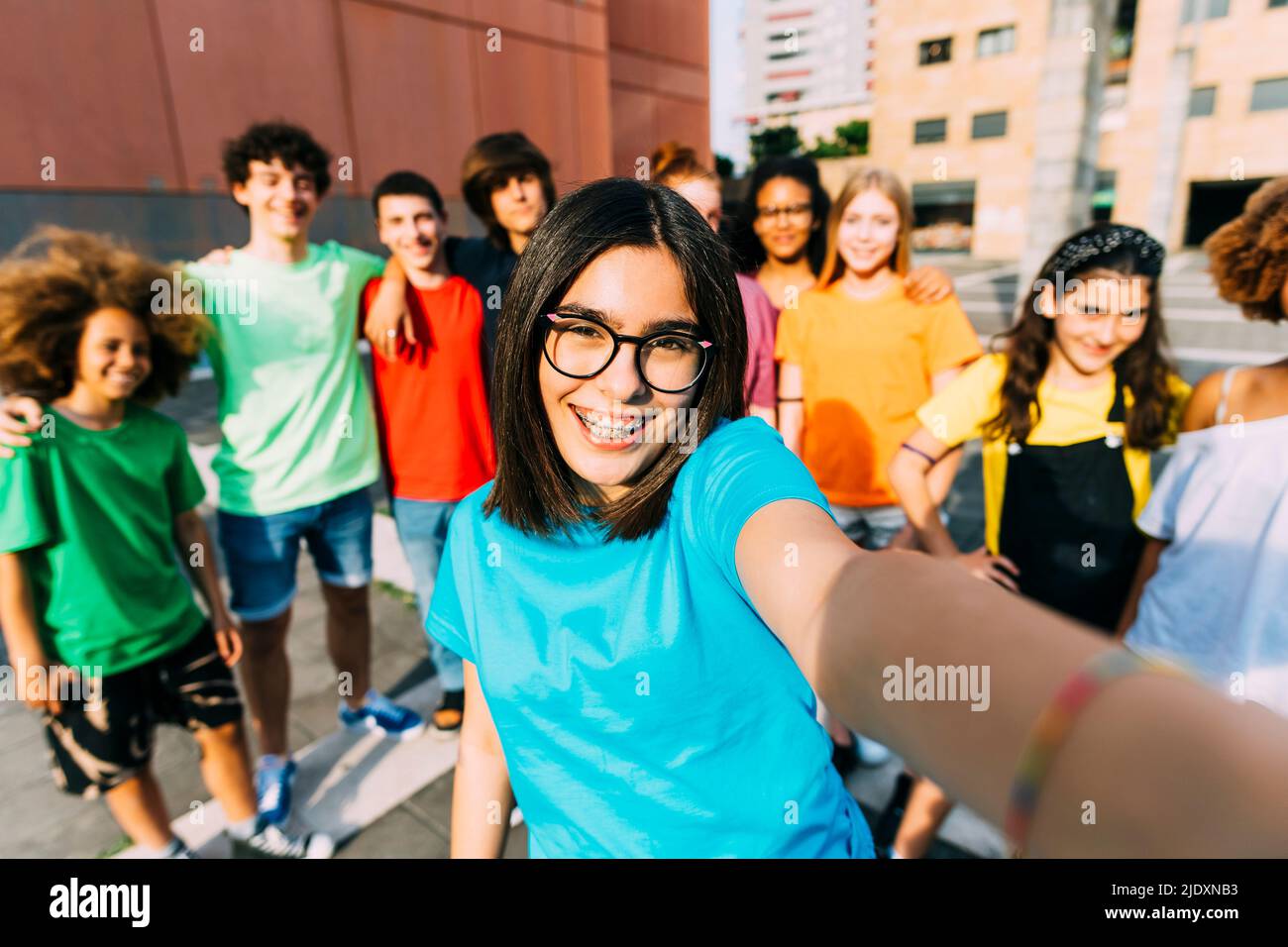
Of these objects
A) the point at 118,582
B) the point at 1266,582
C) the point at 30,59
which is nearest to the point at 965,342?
the point at 1266,582

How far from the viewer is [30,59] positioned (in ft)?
29.2

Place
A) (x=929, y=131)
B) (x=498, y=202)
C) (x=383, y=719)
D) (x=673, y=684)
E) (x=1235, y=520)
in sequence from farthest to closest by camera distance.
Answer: (x=929, y=131)
(x=383, y=719)
(x=498, y=202)
(x=1235, y=520)
(x=673, y=684)

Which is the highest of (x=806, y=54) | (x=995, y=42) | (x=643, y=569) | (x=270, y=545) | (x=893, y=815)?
(x=806, y=54)

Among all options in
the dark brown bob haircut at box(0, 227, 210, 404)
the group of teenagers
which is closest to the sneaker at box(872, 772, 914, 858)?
the group of teenagers

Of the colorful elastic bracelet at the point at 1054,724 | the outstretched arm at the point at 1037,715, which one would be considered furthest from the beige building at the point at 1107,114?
the colorful elastic bracelet at the point at 1054,724

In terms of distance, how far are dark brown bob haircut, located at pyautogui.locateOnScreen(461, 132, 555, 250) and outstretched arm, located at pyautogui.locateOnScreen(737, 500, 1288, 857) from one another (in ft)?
8.58

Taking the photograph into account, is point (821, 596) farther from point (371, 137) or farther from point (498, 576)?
point (371, 137)

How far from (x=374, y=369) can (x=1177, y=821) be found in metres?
2.97

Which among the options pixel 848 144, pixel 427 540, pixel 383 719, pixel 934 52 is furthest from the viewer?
pixel 848 144

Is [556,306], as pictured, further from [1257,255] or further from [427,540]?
[427,540]

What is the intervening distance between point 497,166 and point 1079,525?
8.15 feet

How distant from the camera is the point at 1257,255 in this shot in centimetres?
180

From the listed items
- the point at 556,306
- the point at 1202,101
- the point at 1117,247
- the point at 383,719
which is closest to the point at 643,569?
the point at 556,306
